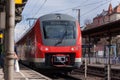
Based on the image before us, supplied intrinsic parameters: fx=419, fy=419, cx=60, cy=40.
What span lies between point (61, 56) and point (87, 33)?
29.9ft

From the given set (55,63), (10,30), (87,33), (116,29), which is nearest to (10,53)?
(10,30)

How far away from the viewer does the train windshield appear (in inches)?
Answer: 870

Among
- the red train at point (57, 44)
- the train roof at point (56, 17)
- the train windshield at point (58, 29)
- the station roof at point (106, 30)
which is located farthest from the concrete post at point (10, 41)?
the station roof at point (106, 30)

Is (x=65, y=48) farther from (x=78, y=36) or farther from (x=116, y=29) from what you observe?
(x=116, y=29)

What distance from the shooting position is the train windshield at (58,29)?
22.1 metres

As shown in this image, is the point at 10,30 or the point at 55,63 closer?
the point at 10,30

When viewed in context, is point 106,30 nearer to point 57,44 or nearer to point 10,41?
point 57,44

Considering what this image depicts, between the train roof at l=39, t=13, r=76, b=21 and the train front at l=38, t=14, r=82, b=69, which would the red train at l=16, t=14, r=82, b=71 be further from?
the train roof at l=39, t=13, r=76, b=21

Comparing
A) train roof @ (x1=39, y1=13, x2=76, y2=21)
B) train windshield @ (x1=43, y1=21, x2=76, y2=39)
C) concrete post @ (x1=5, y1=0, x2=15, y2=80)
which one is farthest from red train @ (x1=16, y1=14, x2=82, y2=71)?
concrete post @ (x1=5, y1=0, x2=15, y2=80)

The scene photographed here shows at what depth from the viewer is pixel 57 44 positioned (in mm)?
22016

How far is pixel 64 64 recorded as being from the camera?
21.8 metres

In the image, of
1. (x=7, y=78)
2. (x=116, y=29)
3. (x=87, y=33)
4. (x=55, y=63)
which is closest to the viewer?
(x=7, y=78)

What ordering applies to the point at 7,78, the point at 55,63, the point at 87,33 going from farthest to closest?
the point at 87,33
the point at 55,63
the point at 7,78

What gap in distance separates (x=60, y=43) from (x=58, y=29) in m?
0.77
